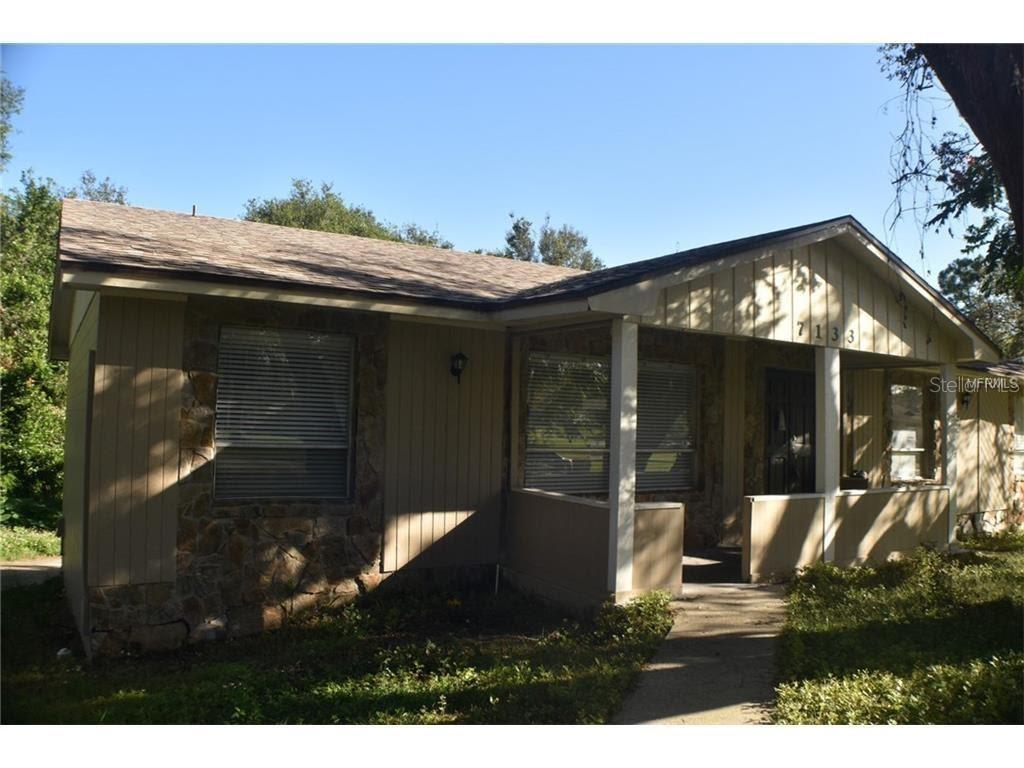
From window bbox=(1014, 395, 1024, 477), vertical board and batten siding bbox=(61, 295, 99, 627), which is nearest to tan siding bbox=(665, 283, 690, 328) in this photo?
vertical board and batten siding bbox=(61, 295, 99, 627)

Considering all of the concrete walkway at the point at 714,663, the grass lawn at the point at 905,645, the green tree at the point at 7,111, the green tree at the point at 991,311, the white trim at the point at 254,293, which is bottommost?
the concrete walkway at the point at 714,663

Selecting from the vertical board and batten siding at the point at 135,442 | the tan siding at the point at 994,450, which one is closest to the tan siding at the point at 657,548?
the vertical board and batten siding at the point at 135,442

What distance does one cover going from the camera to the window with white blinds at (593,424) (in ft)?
28.9

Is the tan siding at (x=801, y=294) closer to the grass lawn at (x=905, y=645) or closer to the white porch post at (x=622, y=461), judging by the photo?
the white porch post at (x=622, y=461)

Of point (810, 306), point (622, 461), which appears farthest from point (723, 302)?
point (622, 461)

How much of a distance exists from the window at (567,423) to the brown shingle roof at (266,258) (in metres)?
1.04

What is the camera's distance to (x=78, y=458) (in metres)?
7.95

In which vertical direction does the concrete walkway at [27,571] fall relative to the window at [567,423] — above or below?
below

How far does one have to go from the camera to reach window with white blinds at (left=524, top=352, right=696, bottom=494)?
881cm

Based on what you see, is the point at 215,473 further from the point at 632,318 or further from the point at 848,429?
the point at 848,429

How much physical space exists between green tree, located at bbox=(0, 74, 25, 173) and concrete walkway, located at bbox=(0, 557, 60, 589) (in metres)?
16.1

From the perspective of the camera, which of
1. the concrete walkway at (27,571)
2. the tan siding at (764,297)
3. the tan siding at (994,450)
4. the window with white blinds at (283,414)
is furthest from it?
the tan siding at (994,450)

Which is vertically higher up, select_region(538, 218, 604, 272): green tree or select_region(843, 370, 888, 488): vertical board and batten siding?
select_region(538, 218, 604, 272): green tree

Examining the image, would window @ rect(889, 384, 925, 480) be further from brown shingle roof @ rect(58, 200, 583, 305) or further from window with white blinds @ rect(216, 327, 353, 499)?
window with white blinds @ rect(216, 327, 353, 499)
